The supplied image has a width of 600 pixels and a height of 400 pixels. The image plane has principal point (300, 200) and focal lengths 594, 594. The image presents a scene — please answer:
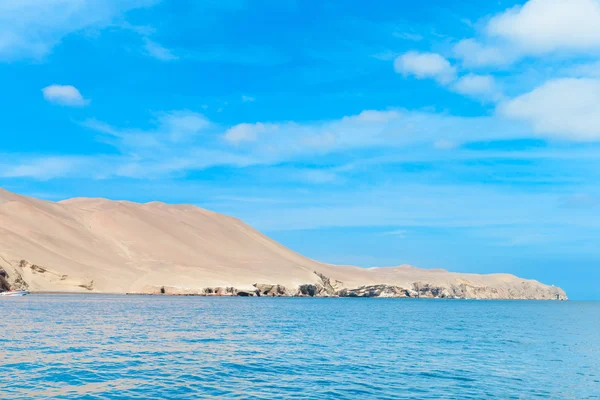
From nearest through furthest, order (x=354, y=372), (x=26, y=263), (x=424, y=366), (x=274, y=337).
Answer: (x=354, y=372)
(x=424, y=366)
(x=274, y=337)
(x=26, y=263)

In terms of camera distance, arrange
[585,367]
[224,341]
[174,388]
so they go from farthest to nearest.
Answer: [224,341] → [585,367] → [174,388]

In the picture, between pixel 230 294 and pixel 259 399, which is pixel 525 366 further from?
pixel 230 294

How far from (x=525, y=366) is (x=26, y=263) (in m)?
154

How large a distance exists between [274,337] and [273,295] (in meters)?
150

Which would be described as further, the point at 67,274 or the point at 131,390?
the point at 67,274

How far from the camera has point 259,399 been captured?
2412cm

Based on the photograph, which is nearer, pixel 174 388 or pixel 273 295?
pixel 174 388

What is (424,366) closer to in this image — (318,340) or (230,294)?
(318,340)

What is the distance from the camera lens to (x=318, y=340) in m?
47.2

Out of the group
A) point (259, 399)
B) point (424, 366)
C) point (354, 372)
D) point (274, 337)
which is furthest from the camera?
point (274, 337)

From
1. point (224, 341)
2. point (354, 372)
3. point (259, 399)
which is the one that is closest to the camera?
point (259, 399)

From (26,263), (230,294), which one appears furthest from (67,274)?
(230,294)

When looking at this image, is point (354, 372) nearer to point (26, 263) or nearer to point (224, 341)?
point (224, 341)

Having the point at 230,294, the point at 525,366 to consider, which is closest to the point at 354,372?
the point at 525,366
